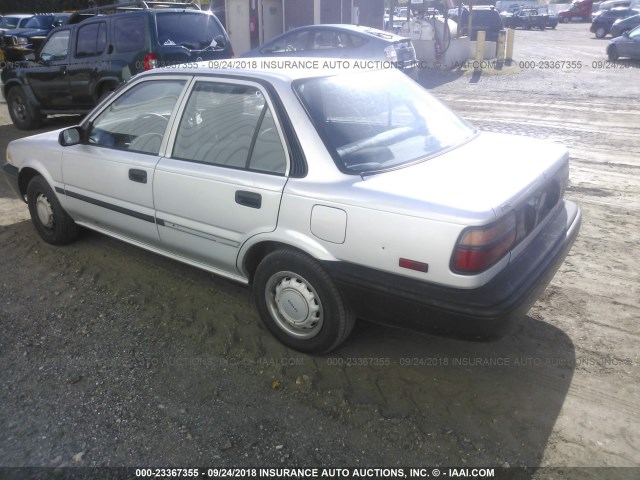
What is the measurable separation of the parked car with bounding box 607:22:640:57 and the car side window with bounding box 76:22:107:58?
16.8 metres

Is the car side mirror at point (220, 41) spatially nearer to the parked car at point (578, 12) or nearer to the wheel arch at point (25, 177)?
the wheel arch at point (25, 177)

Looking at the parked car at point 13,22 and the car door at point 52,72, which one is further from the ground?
the parked car at point 13,22

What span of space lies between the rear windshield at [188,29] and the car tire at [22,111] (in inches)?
132

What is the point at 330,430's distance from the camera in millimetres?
2750

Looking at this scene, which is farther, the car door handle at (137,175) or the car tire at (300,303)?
the car door handle at (137,175)

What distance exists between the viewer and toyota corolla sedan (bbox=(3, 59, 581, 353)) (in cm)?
268

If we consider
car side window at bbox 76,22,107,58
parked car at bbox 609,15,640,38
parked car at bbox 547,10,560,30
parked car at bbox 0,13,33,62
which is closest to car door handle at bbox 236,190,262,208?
car side window at bbox 76,22,107,58

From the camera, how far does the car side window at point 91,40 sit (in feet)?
29.3

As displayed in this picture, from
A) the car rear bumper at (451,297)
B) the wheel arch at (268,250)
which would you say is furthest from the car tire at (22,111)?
the car rear bumper at (451,297)

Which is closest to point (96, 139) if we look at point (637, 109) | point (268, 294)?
point (268, 294)

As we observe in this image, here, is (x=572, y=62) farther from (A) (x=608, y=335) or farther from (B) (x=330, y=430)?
(B) (x=330, y=430)

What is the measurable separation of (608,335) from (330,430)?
1917 mm

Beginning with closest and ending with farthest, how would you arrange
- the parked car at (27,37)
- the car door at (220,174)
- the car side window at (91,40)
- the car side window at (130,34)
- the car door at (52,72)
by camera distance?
the car door at (220,174), the car side window at (130,34), the car side window at (91,40), the car door at (52,72), the parked car at (27,37)

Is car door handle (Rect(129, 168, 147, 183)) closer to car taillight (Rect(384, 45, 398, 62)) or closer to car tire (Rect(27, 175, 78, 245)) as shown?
car tire (Rect(27, 175, 78, 245))
